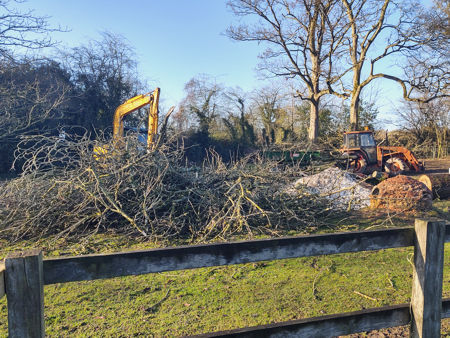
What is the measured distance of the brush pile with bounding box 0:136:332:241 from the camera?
19.8 feet

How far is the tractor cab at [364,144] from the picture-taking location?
16.6 metres

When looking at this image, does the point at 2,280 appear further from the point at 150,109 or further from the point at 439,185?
the point at 439,185

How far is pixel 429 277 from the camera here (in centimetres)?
216

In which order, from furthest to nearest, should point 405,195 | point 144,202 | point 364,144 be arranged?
point 364,144, point 405,195, point 144,202

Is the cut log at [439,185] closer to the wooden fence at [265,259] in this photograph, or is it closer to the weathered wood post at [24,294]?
the wooden fence at [265,259]

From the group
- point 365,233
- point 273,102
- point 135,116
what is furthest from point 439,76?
point 365,233

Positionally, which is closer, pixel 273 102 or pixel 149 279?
pixel 149 279

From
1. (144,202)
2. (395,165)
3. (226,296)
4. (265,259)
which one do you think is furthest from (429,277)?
(395,165)

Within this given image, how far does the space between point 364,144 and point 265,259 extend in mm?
16176

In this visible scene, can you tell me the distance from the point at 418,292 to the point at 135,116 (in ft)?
64.3

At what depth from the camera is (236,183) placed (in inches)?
260

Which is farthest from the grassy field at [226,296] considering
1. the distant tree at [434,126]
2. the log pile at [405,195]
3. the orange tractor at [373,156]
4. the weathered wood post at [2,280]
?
the distant tree at [434,126]

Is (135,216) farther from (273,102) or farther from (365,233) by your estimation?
(273,102)

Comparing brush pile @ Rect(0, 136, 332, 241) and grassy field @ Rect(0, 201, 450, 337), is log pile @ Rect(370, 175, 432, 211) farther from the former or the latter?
grassy field @ Rect(0, 201, 450, 337)
